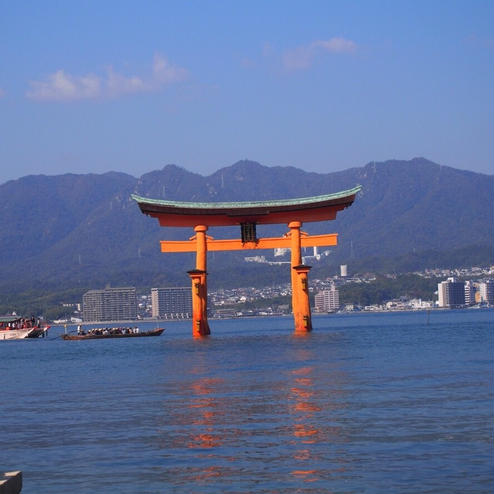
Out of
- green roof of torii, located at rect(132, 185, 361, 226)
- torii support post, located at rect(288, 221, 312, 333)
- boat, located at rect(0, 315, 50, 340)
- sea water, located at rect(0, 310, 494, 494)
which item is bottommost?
sea water, located at rect(0, 310, 494, 494)

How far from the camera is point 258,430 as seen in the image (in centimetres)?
1834

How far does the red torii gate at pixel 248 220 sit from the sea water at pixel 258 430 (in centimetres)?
2548

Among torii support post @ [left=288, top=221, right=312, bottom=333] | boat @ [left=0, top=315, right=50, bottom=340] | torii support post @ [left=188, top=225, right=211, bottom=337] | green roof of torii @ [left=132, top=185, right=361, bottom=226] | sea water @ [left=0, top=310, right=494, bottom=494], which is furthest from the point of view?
boat @ [left=0, top=315, right=50, bottom=340]

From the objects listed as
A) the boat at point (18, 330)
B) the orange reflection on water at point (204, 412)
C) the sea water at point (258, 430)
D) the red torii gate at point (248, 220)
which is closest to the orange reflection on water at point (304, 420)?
the sea water at point (258, 430)

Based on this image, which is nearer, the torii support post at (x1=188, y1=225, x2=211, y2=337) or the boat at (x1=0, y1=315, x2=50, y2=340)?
the torii support post at (x1=188, y1=225, x2=211, y2=337)

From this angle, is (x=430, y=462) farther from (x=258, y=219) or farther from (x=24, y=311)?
(x=24, y=311)

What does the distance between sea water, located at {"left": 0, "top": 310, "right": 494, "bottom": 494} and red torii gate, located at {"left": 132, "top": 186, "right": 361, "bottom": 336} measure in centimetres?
2548

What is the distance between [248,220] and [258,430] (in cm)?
4278

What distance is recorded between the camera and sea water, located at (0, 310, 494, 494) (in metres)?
14.2

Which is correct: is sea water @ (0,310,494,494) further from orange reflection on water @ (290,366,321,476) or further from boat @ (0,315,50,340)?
boat @ (0,315,50,340)

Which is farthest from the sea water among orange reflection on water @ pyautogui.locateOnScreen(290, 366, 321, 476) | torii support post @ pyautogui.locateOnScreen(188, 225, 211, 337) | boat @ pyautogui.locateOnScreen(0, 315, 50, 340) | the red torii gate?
boat @ pyautogui.locateOnScreen(0, 315, 50, 340)

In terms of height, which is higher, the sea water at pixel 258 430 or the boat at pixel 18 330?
the boat at pixel 18 330

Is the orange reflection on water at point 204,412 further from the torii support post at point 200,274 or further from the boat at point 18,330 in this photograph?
the boat at point 18,330

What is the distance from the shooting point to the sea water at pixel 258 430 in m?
14.2
